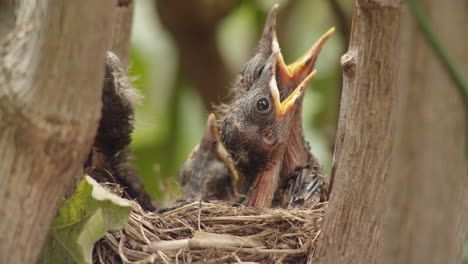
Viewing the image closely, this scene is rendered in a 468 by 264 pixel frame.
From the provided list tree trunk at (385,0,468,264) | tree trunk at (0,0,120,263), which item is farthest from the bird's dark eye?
tree trunk at (385,0,468,264)

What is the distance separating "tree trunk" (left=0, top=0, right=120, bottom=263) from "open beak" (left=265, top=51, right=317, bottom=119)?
1.09m

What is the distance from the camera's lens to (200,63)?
3.35 m

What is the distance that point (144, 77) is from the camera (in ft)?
12.8

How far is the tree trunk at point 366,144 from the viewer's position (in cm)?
120

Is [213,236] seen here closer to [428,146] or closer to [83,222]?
[83,222]

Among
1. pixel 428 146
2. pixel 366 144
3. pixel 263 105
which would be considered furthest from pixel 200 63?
pixel 428 146

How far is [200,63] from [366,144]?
212 cm

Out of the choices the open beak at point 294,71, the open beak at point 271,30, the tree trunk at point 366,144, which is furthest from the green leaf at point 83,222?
the open beak at point 271,30

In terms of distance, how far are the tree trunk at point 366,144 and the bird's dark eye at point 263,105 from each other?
2.37 feet

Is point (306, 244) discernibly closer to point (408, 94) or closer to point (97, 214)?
point (97, 214)

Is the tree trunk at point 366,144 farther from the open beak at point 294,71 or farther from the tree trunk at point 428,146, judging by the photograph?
the open beak at point 294,71

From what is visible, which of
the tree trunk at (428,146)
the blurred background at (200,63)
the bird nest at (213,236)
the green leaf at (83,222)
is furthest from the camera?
the blurred background at (200,63)

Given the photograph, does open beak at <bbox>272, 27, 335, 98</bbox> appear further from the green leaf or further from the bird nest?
the green leaf

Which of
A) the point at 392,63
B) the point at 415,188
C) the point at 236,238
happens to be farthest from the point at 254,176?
the point at 415,188
